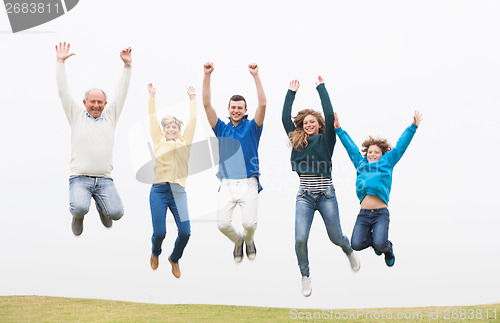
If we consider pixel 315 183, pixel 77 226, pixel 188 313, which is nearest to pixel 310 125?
pixel 315 183

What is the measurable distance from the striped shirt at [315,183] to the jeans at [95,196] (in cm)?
336

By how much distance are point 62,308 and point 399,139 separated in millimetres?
13911

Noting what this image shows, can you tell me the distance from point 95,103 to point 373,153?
516 cm

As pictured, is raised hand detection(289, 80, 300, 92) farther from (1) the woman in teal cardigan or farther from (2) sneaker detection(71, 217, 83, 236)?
(2) sneaker detection(71, 217, 83, 236)

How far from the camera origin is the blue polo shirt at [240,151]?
9758mm

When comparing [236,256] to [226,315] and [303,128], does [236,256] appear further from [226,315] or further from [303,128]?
[226,315]

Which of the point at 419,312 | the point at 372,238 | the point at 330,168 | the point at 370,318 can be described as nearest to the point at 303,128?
the point at 330,168

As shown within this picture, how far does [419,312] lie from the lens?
18.7 m

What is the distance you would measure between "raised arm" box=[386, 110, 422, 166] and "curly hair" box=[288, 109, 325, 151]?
135cm

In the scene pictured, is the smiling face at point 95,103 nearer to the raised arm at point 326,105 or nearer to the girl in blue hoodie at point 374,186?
the raised arm at point 326,105

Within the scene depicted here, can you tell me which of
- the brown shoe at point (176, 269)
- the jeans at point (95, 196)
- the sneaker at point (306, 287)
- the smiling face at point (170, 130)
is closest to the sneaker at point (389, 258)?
the sneaker at point (306, 287)

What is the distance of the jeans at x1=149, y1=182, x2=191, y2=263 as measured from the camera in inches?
388

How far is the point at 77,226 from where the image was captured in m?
10.2

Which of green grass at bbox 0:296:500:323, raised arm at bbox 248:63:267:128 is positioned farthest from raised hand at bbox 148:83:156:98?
green grass at bbox 0:296:500:323
